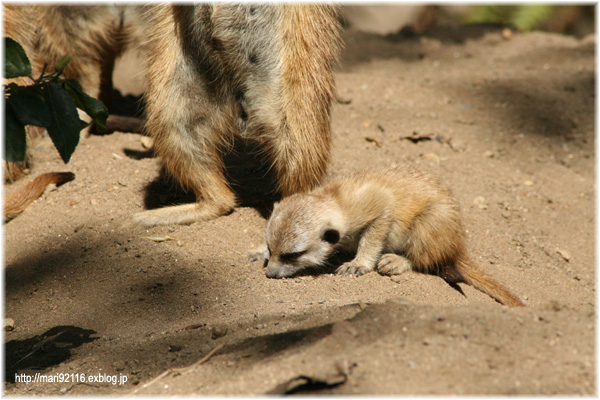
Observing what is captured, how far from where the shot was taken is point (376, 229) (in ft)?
10.4

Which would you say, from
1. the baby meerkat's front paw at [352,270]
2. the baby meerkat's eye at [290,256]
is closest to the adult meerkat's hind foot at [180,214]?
the baby meerkat's eye at [290,256]

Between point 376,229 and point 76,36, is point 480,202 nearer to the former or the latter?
point 376,229

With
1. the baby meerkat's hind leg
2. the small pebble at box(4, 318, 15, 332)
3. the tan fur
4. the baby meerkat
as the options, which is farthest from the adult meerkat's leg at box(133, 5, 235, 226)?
the baby meerkat's hind leg

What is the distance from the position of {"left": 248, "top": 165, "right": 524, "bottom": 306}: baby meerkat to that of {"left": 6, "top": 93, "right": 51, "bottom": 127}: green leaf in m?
1.40

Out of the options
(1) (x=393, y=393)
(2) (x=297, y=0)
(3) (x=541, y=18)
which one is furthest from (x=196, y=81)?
(3) (x=541, y=18)

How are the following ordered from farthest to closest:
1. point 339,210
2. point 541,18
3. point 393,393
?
point 541,18 < point 339,210 < point 393,393

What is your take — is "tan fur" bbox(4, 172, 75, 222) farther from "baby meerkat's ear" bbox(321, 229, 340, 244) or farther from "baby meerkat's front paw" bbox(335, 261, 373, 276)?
"baby meerkat's front paw" bbox(335, 261, 373, 276)

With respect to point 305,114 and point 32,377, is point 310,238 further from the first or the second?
point 32,377

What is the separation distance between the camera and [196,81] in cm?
324

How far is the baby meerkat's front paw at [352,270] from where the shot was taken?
305 centimetres

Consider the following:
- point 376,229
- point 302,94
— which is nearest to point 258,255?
point 376,229

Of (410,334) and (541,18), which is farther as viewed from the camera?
(541,18)

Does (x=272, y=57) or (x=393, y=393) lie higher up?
(x=272, y=57)

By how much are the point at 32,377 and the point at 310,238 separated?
1.46 meters
